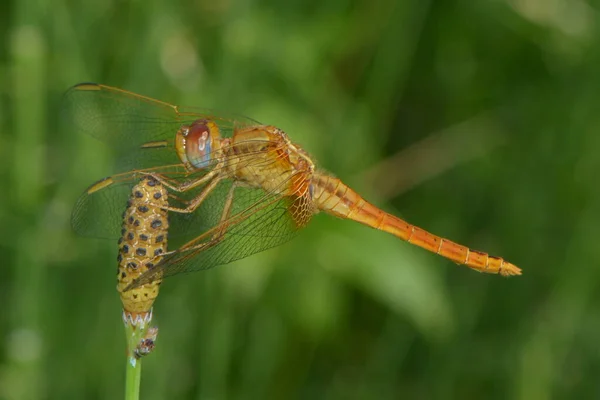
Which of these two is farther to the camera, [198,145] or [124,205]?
[198,145]

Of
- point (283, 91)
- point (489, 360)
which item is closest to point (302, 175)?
point (283, 91)

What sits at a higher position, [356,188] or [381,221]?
[356,188]

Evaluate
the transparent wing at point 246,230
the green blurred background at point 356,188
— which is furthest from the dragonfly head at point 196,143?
the green blurred background at point 356,188

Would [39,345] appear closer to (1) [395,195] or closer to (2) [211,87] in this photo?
(2) [211,87]

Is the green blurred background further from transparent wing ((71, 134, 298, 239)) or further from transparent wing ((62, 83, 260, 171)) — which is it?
transparent wing ((71, 134, 298, 239))

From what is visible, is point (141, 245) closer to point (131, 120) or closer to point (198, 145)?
point (198, 145)

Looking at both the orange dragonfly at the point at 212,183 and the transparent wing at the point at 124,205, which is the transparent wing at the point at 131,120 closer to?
the orange dragonfly at the point at 212,183

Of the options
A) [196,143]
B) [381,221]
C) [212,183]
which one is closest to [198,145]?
[196,143]
